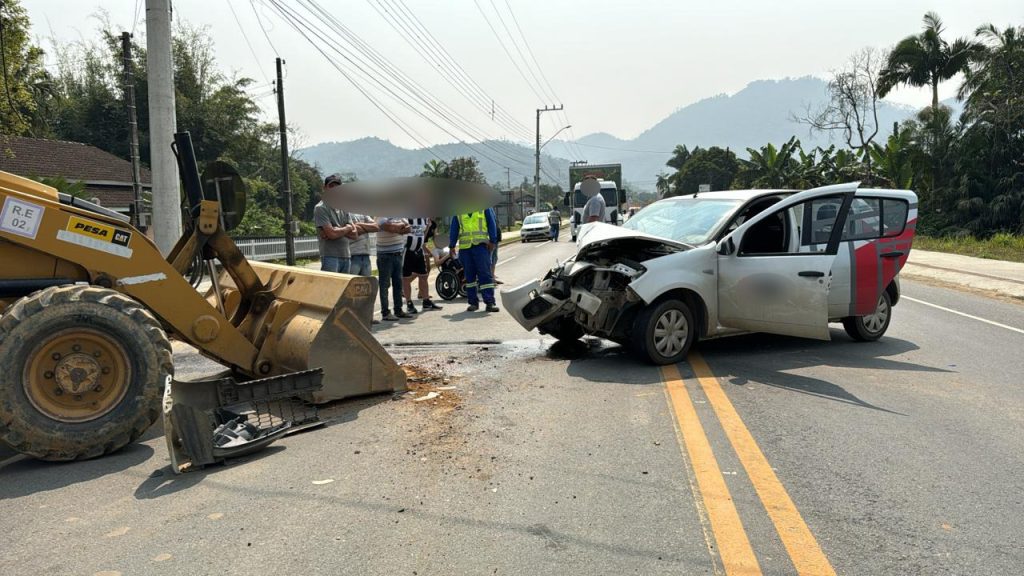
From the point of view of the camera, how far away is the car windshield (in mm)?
7425

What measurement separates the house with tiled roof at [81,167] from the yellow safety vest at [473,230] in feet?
84.0

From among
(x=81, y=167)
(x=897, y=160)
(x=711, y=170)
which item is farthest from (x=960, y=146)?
(x=711, y=170)

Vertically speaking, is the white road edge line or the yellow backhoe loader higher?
the yellow backhoe loader

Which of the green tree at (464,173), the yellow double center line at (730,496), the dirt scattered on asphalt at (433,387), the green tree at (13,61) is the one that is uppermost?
the green tree at (13,61)

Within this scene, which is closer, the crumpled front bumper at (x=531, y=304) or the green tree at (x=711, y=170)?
the crumpled front bumper at (x=531, y=304)

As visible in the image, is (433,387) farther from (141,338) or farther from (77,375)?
(77,375)

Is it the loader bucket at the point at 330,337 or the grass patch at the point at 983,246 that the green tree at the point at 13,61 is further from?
the grass patch at the point at 983,246

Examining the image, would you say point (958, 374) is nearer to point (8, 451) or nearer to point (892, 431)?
point (892, 431)

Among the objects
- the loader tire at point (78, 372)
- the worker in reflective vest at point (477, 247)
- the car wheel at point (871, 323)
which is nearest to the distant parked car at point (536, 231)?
the worker in reflective vest at point (477, 247)

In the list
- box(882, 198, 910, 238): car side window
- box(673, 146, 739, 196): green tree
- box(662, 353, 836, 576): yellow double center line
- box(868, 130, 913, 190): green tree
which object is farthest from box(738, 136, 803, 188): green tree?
box(662, 353, 836, 576): yellow double center line

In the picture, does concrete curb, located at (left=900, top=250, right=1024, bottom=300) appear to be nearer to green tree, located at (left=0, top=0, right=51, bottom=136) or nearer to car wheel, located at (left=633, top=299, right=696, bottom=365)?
car wheel, located at (left=633, top=299, right=696, bottom=365)

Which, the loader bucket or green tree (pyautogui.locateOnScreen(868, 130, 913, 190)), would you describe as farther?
green tree (pyautogui.locateOnScreen(868, 130, 913, 190))

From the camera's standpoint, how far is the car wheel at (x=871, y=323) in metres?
8.07

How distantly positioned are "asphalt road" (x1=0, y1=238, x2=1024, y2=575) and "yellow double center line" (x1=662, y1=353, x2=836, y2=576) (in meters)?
0.01
